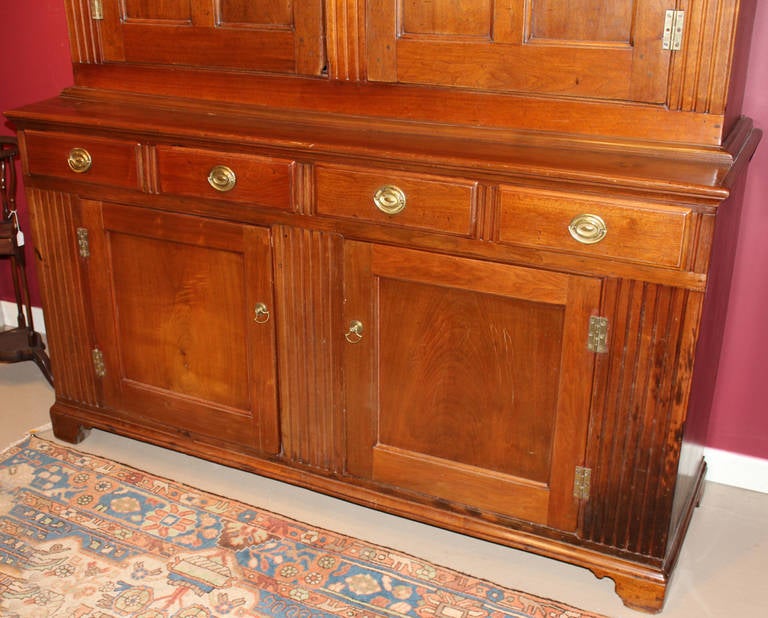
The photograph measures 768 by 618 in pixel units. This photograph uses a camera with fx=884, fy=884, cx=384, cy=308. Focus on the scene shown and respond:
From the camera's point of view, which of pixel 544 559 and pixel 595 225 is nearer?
pixel 595 225

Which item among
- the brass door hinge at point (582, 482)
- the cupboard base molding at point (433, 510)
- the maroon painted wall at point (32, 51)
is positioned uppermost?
the maroon painted wall at point (32, 51)

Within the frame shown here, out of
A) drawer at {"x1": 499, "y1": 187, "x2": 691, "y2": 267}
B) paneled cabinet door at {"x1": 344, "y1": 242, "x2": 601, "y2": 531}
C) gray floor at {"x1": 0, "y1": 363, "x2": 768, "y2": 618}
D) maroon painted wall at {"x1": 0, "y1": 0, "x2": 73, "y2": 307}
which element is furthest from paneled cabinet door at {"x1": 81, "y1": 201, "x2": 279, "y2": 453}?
maroon painted wall at {"x1": 0, "y1": 0, "x2": 73, "y2": 307}

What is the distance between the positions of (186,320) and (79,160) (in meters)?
0.52

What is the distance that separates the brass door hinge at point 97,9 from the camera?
97.9 inches

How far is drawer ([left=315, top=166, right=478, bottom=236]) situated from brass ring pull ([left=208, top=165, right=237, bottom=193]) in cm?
24

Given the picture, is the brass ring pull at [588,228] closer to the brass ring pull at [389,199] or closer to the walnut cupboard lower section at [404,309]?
the walnut cupboard lower section at [404,309]

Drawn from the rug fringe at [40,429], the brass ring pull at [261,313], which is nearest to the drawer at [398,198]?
the brass ring pull at [261,313]

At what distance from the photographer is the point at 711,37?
1.83 m

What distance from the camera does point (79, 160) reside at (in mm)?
2414

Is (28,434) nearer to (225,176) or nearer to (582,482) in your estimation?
(225,176)

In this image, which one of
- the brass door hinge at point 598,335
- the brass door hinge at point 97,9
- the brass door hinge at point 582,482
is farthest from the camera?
the brass door hinge at point 97,9

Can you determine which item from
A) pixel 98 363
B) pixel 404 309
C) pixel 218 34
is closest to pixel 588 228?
pixel 404 309

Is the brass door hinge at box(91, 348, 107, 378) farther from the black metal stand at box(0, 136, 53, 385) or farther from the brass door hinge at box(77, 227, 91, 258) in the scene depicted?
the black metal stand at box(0, 136, 53, 385)

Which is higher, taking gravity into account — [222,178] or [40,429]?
[222,178]
